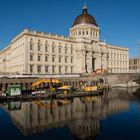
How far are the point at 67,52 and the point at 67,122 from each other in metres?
69.1

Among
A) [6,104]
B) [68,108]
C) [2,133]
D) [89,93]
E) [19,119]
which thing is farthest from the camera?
[89,93]

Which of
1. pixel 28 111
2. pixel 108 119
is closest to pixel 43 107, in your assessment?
pixel 28 111

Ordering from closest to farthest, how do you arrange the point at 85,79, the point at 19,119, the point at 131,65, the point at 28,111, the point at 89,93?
the point at 19,119 → the point at 28,111 → the point at 89,93 → the point at 85,79 → the point at 131,65

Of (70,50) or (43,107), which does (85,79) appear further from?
(43,107)

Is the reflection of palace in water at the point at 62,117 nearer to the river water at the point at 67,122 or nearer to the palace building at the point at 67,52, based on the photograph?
the river water at the point at 67,122

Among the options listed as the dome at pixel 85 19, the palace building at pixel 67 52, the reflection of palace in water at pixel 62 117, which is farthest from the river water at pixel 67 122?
the dome at pixel 85 19

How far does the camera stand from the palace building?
89.2 m

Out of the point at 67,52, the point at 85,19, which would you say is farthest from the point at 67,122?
the point at 85,19

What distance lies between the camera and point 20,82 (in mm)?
66875

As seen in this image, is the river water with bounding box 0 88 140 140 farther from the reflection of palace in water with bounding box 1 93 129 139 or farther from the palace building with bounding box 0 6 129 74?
the palace building with bounding box 0 6 129 74

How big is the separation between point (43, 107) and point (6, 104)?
8.79 metres

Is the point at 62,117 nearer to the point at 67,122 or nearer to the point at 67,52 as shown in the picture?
the point at 67,122

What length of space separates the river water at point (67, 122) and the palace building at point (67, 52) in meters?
Result: 43.4

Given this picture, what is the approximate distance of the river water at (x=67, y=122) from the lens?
27.8m
